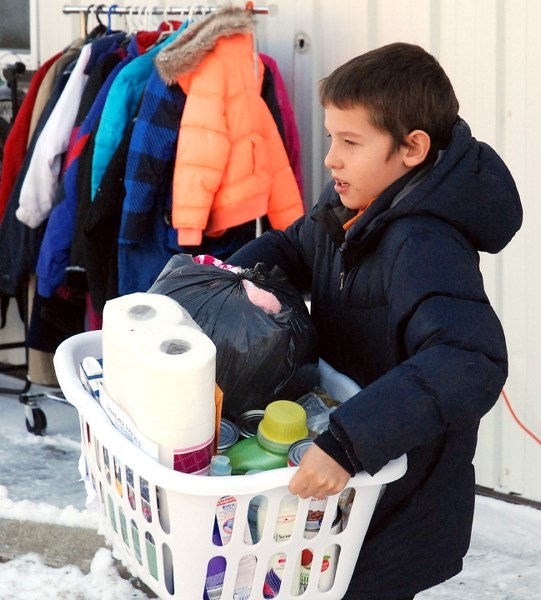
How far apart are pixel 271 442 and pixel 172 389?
27cm

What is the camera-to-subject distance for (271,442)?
4.50ft

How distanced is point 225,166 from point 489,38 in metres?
1.08

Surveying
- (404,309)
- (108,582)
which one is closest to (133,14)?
(108,582)

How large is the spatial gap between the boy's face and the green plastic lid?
458 mm

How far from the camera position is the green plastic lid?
1.37 m

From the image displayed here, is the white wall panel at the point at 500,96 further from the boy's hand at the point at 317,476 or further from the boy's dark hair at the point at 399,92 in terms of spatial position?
the boy's hand at the point at 317,476

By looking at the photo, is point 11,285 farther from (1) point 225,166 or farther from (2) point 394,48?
(2) point 394,48

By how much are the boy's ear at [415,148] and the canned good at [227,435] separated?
58 centimetres

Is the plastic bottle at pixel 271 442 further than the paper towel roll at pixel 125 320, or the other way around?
the plastic bottle at pixel 271 442

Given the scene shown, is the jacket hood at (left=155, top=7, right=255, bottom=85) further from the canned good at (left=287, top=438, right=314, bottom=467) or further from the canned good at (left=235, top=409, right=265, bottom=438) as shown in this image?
the canned good at (left=287, top=438, right=314, bottom=467)

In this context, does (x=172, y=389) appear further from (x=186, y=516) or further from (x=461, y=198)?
(x=461, y=198)

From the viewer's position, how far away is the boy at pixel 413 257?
55.4 inches

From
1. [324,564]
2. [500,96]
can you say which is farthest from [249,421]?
[500,96]

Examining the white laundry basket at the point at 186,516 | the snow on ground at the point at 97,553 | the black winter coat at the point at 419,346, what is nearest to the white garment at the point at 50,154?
the snow on ground at the point at 97,553
